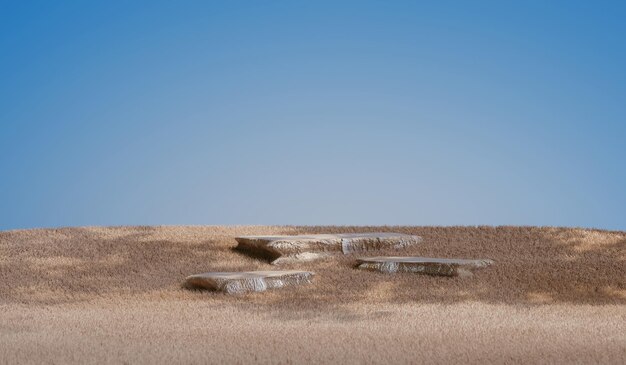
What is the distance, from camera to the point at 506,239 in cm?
712

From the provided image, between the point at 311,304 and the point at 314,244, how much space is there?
4.97ft

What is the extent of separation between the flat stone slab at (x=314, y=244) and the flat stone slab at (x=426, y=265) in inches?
19.8

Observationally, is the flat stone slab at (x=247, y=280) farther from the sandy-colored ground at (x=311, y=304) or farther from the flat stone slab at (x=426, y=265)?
the flat stone slab at (x=426, y=265)

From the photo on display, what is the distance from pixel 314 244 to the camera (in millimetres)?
6516

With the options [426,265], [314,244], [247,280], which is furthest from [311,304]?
[314,244]

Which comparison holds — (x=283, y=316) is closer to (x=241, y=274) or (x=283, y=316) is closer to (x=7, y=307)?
(x=241, y=274)

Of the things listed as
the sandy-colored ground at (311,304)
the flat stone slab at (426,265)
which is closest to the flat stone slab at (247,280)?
the sandy-colored ground at (311,304)

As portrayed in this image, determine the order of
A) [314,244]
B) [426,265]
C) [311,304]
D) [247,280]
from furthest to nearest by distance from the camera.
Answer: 1. [314,244]
2. [426,265]
3. [247,280]
4. [311,304]

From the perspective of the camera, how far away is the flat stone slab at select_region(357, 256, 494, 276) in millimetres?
5906

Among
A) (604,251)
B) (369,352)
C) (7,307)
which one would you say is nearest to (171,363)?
(369,352)

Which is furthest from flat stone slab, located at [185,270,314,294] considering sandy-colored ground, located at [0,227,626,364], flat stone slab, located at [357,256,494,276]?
flat stone slab, located at [357,256,494,276]

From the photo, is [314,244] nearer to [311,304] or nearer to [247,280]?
[247,280]

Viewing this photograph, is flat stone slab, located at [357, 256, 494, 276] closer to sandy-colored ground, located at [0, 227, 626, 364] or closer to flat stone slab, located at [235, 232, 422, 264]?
sandy-colored ground, located at [0, 227, 626, 364]

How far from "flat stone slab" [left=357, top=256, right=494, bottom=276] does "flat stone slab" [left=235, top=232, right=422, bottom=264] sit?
50 cm
